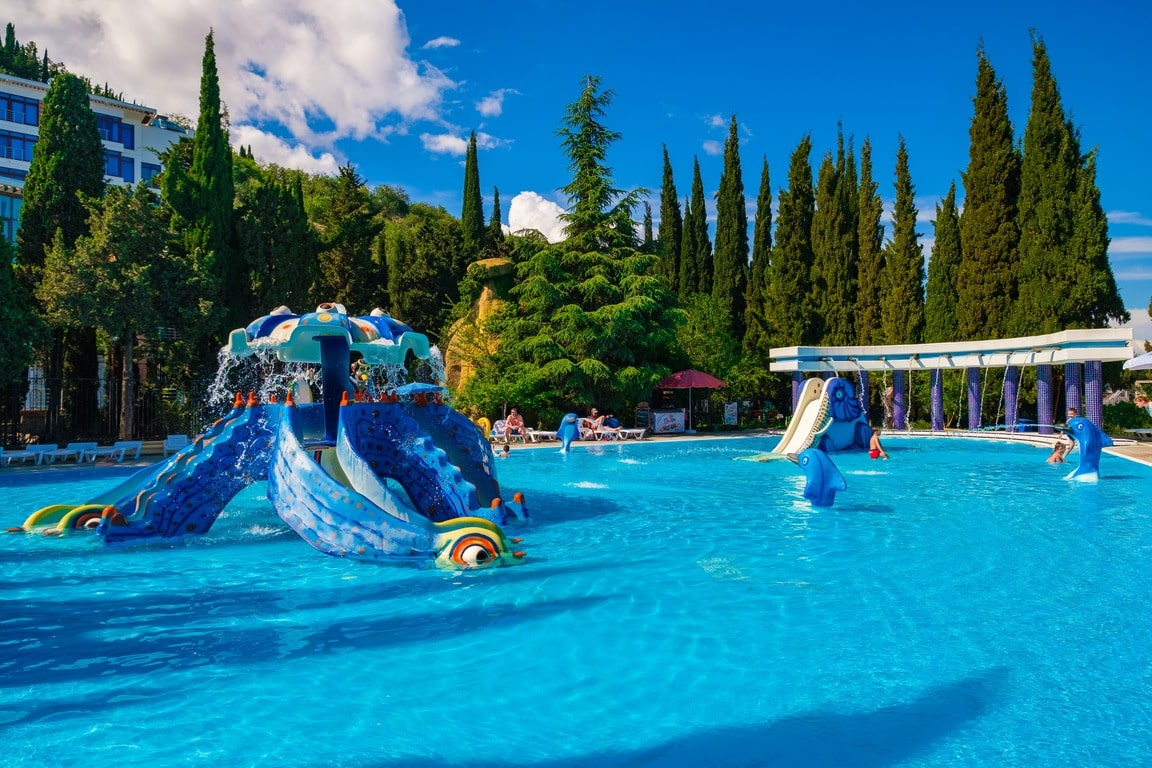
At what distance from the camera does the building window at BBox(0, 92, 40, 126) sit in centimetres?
4626

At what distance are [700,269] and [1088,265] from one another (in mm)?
19899

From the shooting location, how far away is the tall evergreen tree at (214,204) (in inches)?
1011

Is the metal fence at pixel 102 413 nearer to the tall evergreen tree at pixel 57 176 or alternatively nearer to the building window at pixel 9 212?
the tall evergreen tree at pixel 57 176

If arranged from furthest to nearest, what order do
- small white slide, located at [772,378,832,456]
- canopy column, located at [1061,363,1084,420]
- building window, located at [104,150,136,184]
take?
1. building window, located at [104,150,136,184]
2. canopy column, located at [1061,363,1084,420]
3. small white slide, located at [772,378,832,456]

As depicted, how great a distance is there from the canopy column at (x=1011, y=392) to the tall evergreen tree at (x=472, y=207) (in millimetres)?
27485

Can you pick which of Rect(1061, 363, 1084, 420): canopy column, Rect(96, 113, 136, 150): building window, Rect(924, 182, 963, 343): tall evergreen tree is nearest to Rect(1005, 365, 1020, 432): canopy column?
Rect(1061, 363, 1084, 420): canopy column

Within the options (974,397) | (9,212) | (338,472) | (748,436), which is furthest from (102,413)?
(974,397)

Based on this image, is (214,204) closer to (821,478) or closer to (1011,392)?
(821,478)

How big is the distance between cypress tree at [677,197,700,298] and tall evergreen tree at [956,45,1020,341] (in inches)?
590

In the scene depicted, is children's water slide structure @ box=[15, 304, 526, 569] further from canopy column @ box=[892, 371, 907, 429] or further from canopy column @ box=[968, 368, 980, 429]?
canopy column @ box=[892, 371, 907, 429]

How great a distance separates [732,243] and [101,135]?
37.1 metres

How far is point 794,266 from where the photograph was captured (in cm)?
3706

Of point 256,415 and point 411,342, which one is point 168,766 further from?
point 411,342

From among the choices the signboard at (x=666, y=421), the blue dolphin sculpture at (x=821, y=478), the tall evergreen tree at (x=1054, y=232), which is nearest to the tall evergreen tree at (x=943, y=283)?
the tall evergreen tree at (x=1054, y=232)
